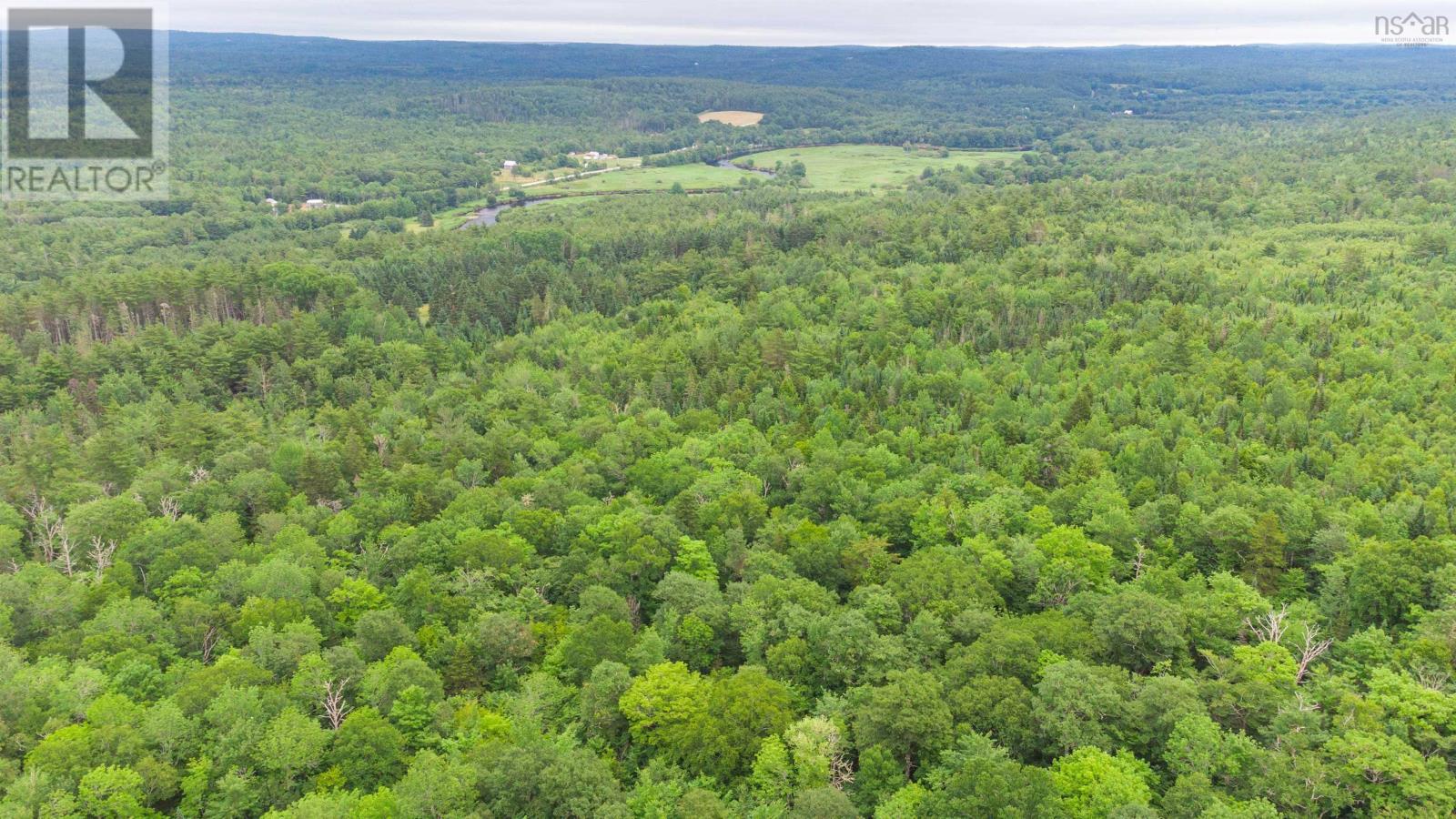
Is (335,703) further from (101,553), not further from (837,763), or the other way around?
(101,553)

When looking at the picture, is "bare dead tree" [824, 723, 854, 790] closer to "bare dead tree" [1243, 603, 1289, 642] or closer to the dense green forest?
the dense green forest

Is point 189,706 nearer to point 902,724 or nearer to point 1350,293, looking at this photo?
point 902,724

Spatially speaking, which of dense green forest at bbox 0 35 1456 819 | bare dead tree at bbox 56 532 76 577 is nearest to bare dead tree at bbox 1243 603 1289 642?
dense green forest at bbox 0 35 1456 819

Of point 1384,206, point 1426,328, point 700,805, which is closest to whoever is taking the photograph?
point 700,805

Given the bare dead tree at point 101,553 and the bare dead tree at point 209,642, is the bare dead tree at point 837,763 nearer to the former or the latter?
the bare dead tree at point 209,642

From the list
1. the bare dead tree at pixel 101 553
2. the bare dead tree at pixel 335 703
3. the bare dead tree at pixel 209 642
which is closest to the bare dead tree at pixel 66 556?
the bare dead tree at pixel 101 553

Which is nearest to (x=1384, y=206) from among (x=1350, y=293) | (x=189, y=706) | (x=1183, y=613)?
→ (x=1350, y=293)

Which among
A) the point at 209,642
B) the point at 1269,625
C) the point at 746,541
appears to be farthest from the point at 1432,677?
the point at 209,642

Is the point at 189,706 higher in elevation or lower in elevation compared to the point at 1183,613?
lower
